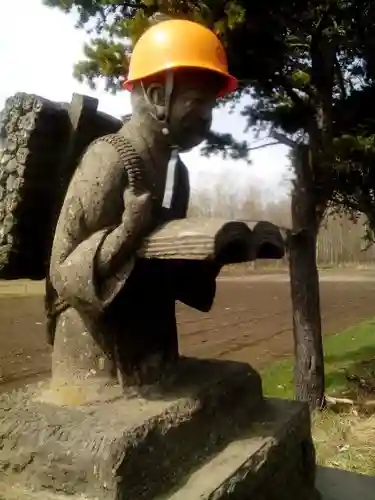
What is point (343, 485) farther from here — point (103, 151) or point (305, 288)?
point (305, 288)

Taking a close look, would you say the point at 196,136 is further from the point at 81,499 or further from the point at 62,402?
the point at 81,499

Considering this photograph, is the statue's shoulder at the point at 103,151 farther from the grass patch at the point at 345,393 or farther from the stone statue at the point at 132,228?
the grass patch at the point at 345,393

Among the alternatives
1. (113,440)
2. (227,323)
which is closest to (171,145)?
(113,440)

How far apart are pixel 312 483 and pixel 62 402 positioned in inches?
44.4

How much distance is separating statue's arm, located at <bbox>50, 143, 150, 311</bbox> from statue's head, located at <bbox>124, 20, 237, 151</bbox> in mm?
210

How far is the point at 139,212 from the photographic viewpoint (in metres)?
1.66

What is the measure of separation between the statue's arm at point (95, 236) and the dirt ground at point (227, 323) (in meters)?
4.42

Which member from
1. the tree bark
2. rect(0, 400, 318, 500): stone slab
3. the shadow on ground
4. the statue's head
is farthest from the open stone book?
the tree bark

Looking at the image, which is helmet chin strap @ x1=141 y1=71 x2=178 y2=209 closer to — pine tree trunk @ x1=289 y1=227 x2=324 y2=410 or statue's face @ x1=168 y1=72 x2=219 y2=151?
statue's face @ x1=168 y1=72 x2=219 y2=151

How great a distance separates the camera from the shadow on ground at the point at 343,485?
2445 mm

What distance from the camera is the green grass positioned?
624cm

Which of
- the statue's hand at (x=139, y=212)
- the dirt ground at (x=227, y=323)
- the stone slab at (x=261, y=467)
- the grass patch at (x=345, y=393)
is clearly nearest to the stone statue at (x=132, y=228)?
the statue's hand at (x=139, y=212)

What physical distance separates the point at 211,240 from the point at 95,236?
380 millimetres

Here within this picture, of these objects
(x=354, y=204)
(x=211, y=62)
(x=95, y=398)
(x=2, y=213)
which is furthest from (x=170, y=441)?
(x=354, y=204)
